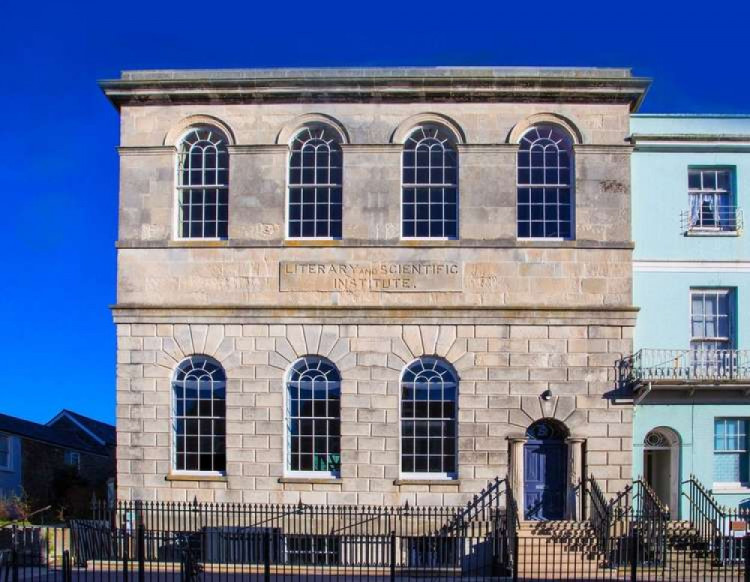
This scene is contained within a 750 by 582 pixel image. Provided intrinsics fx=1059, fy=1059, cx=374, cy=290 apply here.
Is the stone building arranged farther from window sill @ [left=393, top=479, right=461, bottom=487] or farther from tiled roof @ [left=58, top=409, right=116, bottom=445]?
tiled roof @ [left=58, top=409, right=116, bottom=445]

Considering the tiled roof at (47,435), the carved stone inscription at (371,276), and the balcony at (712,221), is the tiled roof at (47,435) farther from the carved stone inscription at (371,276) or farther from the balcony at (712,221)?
the balcony at (712,221)

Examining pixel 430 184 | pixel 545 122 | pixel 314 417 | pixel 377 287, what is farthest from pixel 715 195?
pixel 314 417

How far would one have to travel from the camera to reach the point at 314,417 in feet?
79.8

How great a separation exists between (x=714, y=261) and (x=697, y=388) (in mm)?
3022

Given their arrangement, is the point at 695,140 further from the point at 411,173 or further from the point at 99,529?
the point at 99,529

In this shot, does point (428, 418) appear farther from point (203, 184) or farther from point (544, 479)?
point (203, 184)

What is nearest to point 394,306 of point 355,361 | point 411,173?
point 355,361

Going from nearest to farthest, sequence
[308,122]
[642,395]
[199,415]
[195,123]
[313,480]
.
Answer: [642,395] < [313,480] < [199,415] < [308,122] < [195,123]

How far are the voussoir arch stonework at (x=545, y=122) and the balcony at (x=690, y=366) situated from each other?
17.2ft

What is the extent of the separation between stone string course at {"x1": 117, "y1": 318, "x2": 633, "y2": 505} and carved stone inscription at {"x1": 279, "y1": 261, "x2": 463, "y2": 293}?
3.01ft

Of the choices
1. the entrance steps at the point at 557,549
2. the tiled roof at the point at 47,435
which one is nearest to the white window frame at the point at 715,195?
the entrance steps at the point at 557,549

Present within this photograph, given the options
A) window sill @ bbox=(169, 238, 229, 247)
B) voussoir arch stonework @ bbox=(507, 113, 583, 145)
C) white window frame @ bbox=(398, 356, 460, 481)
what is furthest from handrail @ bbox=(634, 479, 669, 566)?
window sill @ bbox=(169, 238, 229, 247)

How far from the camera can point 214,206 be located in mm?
25016

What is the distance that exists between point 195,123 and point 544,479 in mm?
11651
